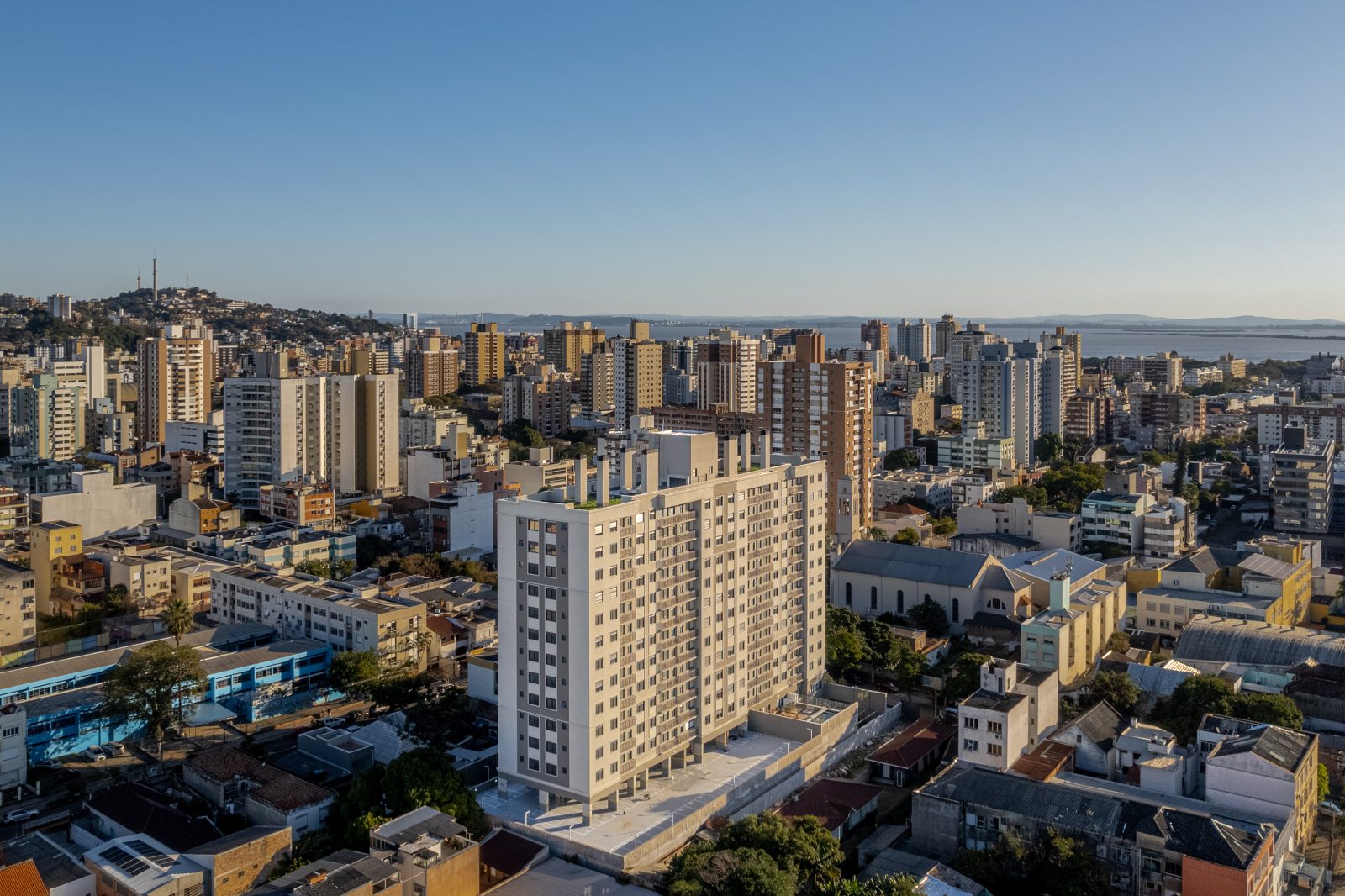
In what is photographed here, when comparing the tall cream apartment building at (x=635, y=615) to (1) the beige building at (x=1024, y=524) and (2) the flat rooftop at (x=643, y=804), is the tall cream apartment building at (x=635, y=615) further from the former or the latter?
(1) the beige building at (x=1024, y=524)

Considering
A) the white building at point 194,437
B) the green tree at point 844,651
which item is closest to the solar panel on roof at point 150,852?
the green tree at point 844,651

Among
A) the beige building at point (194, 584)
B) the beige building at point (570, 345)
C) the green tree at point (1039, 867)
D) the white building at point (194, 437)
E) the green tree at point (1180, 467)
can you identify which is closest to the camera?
the green tree at point (1039, 867)

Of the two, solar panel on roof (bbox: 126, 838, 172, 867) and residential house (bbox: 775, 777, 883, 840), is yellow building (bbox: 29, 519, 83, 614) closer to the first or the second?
solar panel on roof (bbox: 126, 838, 172, 867)

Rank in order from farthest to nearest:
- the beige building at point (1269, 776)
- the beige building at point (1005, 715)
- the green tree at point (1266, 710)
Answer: the green tree at point (1266, 710), the beige building at point (1005, 715), the beige building at point (1269, 776)

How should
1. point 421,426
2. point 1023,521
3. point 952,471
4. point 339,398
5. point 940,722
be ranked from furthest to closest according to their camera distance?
point 421,426, point 952,471, point 339,398, point 1023,521, point 940,722

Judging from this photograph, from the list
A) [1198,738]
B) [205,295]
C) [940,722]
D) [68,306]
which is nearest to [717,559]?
[940,722]

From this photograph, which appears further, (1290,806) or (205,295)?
(205,295)

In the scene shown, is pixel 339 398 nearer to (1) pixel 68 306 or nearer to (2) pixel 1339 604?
(2) pixel 1339 604
